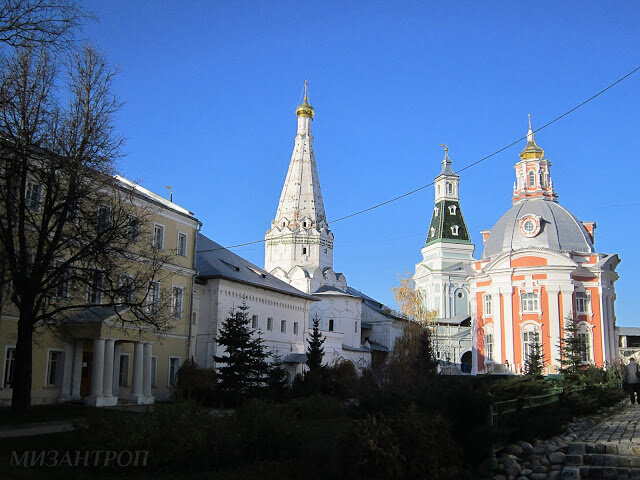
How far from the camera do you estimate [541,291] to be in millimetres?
54594

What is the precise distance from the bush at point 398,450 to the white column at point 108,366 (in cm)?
1719

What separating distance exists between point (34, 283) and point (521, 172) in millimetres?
55979

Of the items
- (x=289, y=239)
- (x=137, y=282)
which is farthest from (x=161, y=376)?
(x=289, y=239)

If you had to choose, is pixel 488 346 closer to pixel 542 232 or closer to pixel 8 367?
pixel 542 232

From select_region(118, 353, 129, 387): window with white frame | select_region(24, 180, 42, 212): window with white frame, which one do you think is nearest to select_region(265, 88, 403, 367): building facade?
select_region(118, 353, 129, 387): window with white frame

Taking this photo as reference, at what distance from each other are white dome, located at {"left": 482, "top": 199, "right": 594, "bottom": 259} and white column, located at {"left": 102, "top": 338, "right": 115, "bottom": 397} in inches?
1581

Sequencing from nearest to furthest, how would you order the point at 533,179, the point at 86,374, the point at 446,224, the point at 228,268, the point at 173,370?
1. the point at 86,374
2. the point at 173,370
3. the point at 228,268
4. the point at 533,179
5. the point at 446,224

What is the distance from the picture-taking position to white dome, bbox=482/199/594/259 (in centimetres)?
5678

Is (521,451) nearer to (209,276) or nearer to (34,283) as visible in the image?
(34,283)

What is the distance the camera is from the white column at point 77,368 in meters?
25.8

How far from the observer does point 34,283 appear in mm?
18344

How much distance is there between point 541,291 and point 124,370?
37280mm

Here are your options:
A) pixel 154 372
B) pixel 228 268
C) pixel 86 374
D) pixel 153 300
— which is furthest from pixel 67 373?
pixel 228 268

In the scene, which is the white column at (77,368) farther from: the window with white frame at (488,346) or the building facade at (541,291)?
the window with white frame at (488,346)
